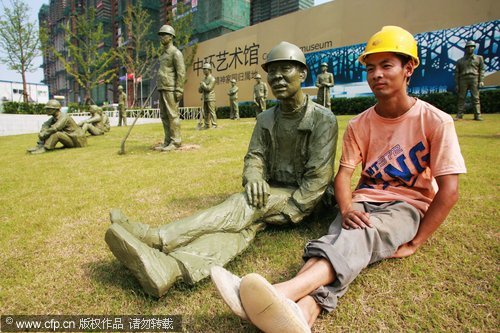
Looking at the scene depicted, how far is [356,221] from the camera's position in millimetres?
1946

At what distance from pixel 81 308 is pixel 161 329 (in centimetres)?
54

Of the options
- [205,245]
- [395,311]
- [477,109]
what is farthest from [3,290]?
[477,109]

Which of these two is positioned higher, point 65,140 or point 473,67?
point 473,67

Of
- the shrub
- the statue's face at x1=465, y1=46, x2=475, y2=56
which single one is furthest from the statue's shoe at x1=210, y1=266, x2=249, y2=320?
the shrub

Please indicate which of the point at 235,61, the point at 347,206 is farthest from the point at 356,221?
the point at 235,61

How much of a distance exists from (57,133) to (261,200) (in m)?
8.74

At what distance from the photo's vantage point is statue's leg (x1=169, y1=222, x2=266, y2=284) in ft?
6.21

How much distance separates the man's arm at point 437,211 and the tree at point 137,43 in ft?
102

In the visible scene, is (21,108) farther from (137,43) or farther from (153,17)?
(153,17)

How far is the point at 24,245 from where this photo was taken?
2.71m

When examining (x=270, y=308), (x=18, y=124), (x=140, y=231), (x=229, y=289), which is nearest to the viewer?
(x=270, y=308)

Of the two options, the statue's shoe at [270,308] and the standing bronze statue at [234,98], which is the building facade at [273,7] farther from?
the statue's shoe at [270,308]

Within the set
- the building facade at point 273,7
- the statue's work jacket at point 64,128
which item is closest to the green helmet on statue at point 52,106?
the statue's work jacket at point 64,128

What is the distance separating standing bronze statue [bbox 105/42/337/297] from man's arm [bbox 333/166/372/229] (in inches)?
10.6
